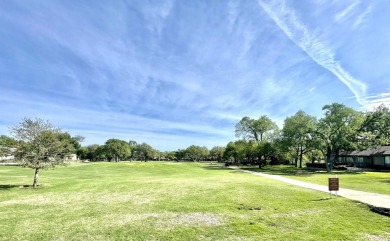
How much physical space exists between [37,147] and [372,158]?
67.6 meters

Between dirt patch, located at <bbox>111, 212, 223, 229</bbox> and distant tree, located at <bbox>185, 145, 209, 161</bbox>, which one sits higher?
distant tree, located at <bbox>185, 145, 209, 161</bbox>

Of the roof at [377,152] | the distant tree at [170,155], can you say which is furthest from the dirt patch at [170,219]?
the distant tree at [170,155]

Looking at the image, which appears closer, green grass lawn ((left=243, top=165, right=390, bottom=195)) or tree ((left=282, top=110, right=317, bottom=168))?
green grass lawn ((left=243, top=165, right=390, bottom=195))

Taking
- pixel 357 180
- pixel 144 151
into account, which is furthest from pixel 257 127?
pixel 144 151

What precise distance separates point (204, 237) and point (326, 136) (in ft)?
159

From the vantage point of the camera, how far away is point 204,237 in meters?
9.23

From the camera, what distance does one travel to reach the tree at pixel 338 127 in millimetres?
48625

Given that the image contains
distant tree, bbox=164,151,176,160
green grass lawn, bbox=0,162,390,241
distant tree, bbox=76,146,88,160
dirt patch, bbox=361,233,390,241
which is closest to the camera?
dirt patch, bbox=361,233,390,241

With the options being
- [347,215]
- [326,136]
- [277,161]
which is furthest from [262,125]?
[347,215]

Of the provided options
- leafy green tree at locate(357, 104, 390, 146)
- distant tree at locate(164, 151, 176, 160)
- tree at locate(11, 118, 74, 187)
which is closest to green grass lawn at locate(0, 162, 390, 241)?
tree at locate(11, 118, 74, 187)

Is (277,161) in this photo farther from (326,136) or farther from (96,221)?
(96,221)

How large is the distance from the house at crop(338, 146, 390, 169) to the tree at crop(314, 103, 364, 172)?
10.2 metres

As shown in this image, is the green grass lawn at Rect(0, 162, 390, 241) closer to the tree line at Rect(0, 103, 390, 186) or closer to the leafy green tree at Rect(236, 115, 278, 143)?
the tree line at Rect(0, 103, 390, 186)

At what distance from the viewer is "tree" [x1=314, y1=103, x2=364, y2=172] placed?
48.6 meters
